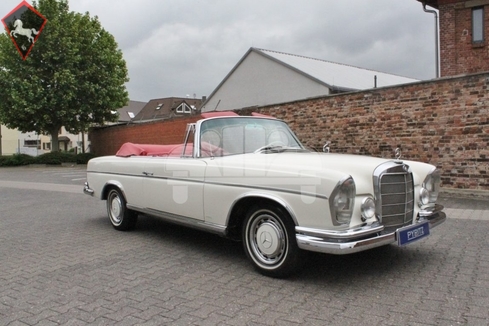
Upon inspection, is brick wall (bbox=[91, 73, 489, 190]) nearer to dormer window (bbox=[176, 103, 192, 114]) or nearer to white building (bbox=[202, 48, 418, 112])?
white building (bbox=[202, 48, 418, 112])

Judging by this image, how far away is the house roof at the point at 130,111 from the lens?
62.3 metres

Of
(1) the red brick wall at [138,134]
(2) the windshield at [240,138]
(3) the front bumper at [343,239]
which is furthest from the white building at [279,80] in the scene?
(3) the front bumper at [343,239]

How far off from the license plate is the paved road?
0.39 m

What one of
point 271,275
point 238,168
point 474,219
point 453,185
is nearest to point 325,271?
point 271,275

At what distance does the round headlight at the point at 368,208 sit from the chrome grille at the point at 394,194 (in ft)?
0.28

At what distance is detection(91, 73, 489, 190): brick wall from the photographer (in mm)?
7945

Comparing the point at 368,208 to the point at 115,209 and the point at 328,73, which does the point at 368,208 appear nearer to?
the point at 115,209

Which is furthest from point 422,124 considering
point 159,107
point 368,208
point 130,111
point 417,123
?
point 130,111

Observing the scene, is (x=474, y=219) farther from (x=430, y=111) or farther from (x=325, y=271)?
(x=325, y=271)

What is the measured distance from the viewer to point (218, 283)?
362cm

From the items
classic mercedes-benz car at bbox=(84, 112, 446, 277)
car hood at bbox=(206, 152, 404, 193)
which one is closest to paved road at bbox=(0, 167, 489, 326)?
classic mercedes-benz car at bbox=(84, 112, 446, 277)

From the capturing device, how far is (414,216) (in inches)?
155

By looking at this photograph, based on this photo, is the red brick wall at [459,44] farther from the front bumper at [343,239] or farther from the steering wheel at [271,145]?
the front bumper at [343,239]

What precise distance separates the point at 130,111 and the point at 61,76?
44.2m
